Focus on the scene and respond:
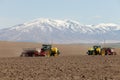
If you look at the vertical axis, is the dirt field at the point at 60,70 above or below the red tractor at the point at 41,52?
below

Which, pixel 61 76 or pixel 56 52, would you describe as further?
pixel 56 52

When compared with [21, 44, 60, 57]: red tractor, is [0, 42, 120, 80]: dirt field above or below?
below

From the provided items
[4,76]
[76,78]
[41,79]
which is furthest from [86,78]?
[4,76]

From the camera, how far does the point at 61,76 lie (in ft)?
86.3

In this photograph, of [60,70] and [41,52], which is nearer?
[60,70]

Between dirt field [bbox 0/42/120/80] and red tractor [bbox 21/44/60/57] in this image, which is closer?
dirt field [bbox 0/42/120/80]

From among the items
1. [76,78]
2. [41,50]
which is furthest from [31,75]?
[41,50]

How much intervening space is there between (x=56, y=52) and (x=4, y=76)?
36966mm

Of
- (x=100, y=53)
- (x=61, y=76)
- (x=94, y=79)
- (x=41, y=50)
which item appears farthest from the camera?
(x=100, y=53)

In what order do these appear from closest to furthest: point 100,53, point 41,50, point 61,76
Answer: point 61,76
point 41,50
point 100,53

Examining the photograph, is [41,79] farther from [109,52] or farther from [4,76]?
[109,52]

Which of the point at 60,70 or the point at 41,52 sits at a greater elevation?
the point at 41,52

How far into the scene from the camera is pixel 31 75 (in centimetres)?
2697

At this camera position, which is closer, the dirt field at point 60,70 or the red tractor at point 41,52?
the dirt field at point 60,70
